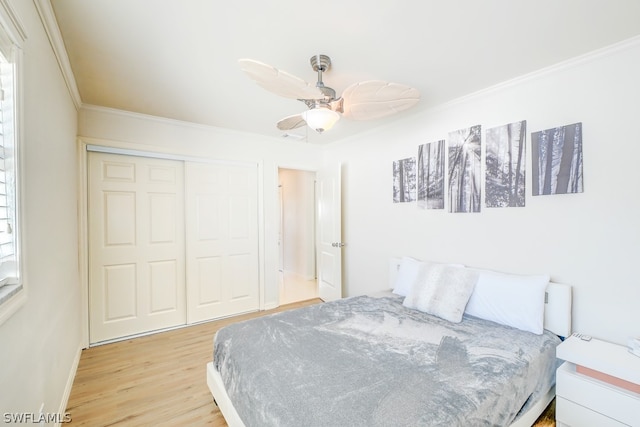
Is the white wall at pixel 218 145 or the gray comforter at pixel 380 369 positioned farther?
the white wall at pixel 218 145

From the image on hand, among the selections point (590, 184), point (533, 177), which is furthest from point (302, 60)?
point (590, 184)

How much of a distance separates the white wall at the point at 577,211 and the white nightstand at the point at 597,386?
318mm

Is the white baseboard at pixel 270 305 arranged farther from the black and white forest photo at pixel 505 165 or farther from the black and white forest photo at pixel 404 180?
the black and white forest photo at pixel 505 165

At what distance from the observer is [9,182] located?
112 centimetres

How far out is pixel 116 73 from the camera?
7.10 ft

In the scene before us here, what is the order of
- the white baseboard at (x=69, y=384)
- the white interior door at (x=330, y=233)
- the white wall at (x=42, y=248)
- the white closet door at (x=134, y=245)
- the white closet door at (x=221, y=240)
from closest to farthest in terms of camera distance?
the white wall at (x=42, y=248), the white baseboard at (x=69, y=384), the white closet door at (x=134, y=245), the white closet door at (x=221, y=240), the white interior door at (x=330, y=233)

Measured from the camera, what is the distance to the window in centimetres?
107

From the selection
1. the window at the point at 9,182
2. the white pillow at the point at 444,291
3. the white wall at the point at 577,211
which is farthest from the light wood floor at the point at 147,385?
the window at the point at 9,182

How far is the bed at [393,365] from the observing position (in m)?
1.23

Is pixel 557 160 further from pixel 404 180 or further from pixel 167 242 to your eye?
pixel 167 242

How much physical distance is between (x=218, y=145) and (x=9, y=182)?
8.25 feet

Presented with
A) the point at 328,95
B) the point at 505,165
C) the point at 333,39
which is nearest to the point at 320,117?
the point at 328,95

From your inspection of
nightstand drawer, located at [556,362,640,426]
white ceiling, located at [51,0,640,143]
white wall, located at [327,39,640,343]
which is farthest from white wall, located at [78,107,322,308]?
nightstand drawer, located at [556,362,640,426]

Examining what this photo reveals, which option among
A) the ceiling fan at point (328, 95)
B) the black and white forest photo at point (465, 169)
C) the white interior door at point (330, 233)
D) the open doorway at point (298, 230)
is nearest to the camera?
the ceiling fan at point (328, 95)
